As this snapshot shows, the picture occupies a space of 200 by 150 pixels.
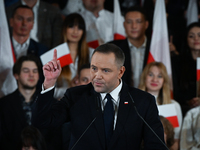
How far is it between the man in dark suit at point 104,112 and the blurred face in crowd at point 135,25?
258 cm

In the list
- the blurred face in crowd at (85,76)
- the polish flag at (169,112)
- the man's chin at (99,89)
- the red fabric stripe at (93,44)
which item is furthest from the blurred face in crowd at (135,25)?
the man's chin at (99,89)

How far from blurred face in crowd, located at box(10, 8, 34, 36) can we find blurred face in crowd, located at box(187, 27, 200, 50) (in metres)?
2.28

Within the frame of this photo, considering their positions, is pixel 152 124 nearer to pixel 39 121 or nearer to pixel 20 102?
pixel 39 121

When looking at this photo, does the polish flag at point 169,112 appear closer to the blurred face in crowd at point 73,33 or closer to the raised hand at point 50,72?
the blurred face in crowd at point 73,33

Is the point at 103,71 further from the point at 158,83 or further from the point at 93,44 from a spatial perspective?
the point at 93,44

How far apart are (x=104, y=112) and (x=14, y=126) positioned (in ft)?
6.39

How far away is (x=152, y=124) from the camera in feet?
6.88

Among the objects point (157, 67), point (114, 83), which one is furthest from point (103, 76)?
point (157, 67)

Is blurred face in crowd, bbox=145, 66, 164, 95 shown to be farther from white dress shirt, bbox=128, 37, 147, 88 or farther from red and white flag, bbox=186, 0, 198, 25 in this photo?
red and white flag, bbox=186, 0, 198, 25

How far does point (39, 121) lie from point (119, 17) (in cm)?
339

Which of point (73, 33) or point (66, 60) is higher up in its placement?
point (73, 33)

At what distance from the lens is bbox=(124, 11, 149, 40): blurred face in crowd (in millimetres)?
4699

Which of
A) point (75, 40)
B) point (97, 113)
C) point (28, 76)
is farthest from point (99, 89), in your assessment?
point (75, 40)

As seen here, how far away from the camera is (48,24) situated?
472 centimetres
